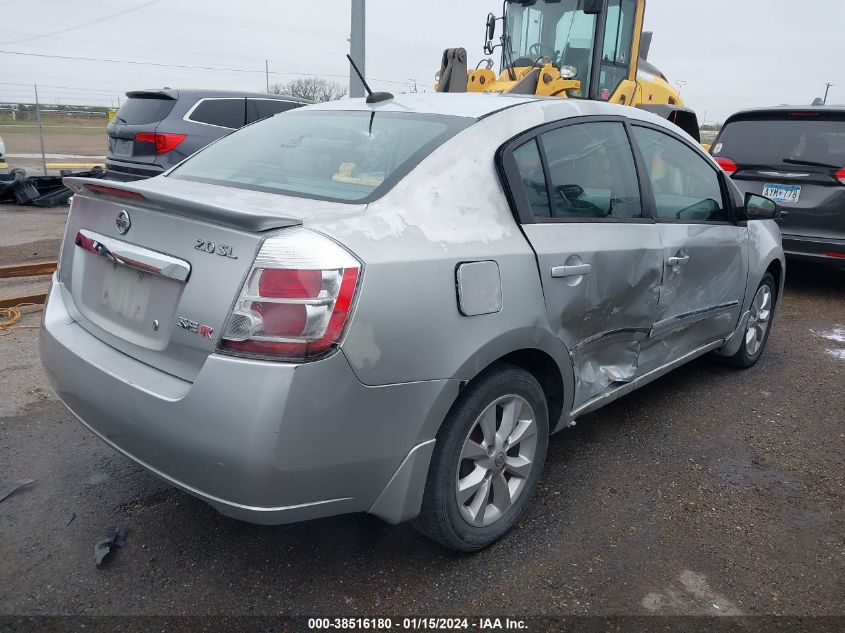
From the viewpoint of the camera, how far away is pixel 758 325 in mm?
4695

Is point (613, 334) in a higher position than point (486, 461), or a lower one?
higher

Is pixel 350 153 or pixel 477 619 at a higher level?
pixel 350 153

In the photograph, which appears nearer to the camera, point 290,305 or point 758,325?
point 290,305

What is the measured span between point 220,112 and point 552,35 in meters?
4.36

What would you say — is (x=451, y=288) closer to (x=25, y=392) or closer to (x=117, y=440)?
(x=117, y=440)

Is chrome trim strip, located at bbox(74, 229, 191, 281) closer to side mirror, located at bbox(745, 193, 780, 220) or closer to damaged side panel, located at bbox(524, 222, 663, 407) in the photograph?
damaged side panel, located at bbox(524, 222, 663, 407)

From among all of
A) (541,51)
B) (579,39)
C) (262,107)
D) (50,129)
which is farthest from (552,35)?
(50,129)

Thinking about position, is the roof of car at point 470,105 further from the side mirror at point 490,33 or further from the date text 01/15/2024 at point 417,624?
the side mirror at point 490,33

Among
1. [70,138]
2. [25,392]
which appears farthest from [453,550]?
[70,138]

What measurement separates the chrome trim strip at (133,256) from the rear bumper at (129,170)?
5657mm

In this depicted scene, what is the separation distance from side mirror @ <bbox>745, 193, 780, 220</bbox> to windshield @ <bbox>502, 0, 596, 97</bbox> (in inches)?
185

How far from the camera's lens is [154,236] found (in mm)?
2156

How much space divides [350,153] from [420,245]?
71 centimetres

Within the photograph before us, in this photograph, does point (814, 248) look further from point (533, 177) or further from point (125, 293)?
point (125, 293)
